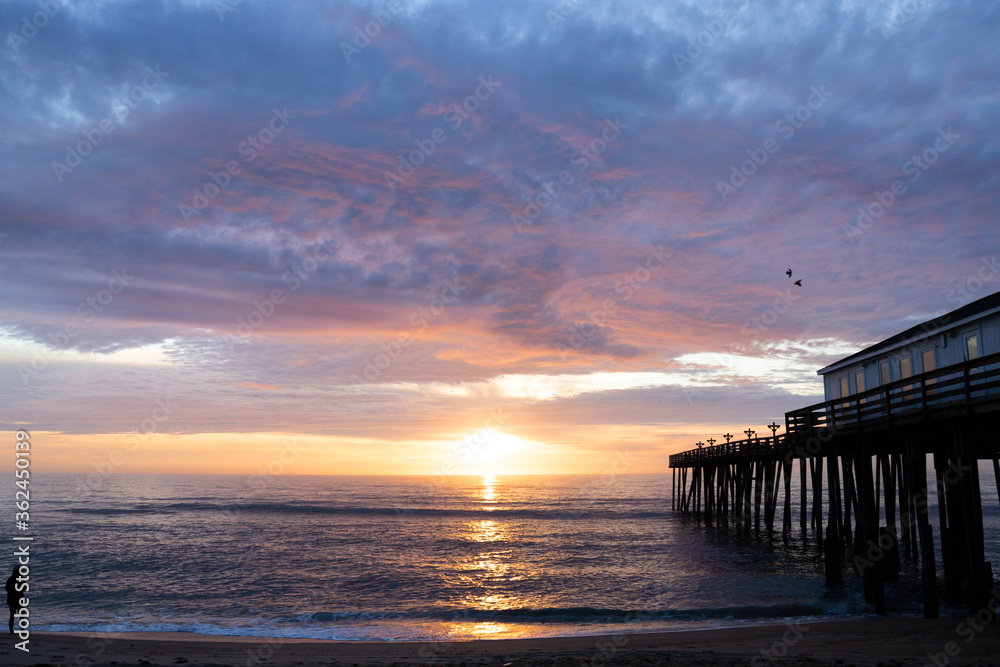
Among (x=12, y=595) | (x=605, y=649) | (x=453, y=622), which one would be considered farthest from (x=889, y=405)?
(x=12, y=595)

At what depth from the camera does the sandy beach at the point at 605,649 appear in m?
11.5

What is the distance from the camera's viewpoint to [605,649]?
13.3 meters

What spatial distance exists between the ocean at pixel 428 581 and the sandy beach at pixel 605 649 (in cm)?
171

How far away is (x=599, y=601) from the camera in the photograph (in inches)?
793

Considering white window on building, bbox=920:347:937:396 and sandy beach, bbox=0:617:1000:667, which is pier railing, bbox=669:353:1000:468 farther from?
sandy beach, bbox=0:617:1000:667

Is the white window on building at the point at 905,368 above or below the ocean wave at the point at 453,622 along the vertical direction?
above

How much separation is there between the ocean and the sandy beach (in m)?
1.71

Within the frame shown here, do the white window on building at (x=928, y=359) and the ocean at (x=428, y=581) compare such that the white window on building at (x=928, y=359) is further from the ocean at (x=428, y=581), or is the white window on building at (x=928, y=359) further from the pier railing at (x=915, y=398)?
the ocean at (x=428, y=581)

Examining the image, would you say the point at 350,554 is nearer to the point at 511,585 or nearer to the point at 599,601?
the point at 511,585

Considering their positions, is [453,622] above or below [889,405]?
below

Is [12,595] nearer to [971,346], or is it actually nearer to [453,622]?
[453,622]

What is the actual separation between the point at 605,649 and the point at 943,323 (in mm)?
14232

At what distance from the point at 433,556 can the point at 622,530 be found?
17688 mm

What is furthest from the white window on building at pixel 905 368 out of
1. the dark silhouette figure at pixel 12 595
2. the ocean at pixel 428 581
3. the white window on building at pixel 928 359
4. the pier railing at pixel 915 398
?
the dark silhouette figure at pixel 12 595
